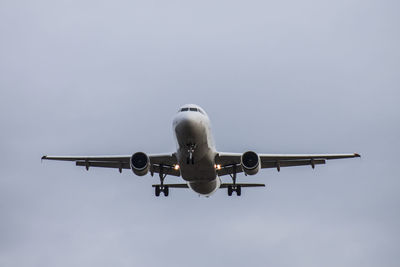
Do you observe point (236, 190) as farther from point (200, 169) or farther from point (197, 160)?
point (197, 160)

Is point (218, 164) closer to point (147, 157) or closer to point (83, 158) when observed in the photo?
point (147, 157)

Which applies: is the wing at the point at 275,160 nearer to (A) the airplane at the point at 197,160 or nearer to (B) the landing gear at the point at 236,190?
(A) the airplane at the point at 197,160

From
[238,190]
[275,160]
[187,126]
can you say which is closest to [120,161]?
[238,190]

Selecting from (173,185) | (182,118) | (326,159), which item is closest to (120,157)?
(173,185)

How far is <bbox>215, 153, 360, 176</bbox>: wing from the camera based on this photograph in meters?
31.7

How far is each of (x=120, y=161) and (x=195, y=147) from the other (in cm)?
700

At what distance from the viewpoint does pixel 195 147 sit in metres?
28.5

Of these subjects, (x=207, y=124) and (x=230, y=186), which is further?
(x=230, y=186)

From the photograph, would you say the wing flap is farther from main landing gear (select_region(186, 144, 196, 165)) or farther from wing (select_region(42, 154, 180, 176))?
main landing gear (select_region(186, 144, 196, 165))

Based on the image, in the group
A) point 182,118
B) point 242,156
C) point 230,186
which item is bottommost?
point 230,186

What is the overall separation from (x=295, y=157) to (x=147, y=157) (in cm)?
873

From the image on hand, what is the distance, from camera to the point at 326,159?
3369cm

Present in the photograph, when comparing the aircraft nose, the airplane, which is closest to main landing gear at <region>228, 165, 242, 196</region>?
the airplane

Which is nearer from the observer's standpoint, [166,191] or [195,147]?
[195,147]
